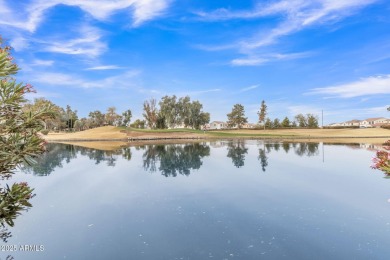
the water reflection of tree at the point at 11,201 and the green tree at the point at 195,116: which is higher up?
the green tree at the point at 195,116

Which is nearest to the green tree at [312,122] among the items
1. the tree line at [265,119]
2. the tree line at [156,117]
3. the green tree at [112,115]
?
the tree line at [265,119]

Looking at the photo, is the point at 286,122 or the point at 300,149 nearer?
the point at 300,149

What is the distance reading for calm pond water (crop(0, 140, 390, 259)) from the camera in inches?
308

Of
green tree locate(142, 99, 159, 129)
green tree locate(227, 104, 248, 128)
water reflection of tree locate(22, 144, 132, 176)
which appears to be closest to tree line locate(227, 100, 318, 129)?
green tree locate(227, 104, 248, 128)

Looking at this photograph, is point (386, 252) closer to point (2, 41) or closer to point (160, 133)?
point (2, 41)

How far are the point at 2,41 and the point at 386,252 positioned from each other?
35.5 ft

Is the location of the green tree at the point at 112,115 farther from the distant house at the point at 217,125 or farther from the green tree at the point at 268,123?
the distant house at the point at 217,125

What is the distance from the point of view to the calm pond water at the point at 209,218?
7820 mm

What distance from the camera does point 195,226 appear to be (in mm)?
9688

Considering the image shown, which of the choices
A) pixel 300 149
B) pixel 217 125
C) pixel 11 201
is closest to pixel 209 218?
pixel 11 201

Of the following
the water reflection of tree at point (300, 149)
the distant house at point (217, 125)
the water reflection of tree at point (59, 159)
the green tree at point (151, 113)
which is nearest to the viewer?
the water reflection of tree at point (59, 159)

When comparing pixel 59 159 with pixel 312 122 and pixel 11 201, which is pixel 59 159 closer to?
pixel 11 201

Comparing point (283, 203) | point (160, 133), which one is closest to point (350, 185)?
point (283, 203)

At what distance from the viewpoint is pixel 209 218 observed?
1061 centimetres
